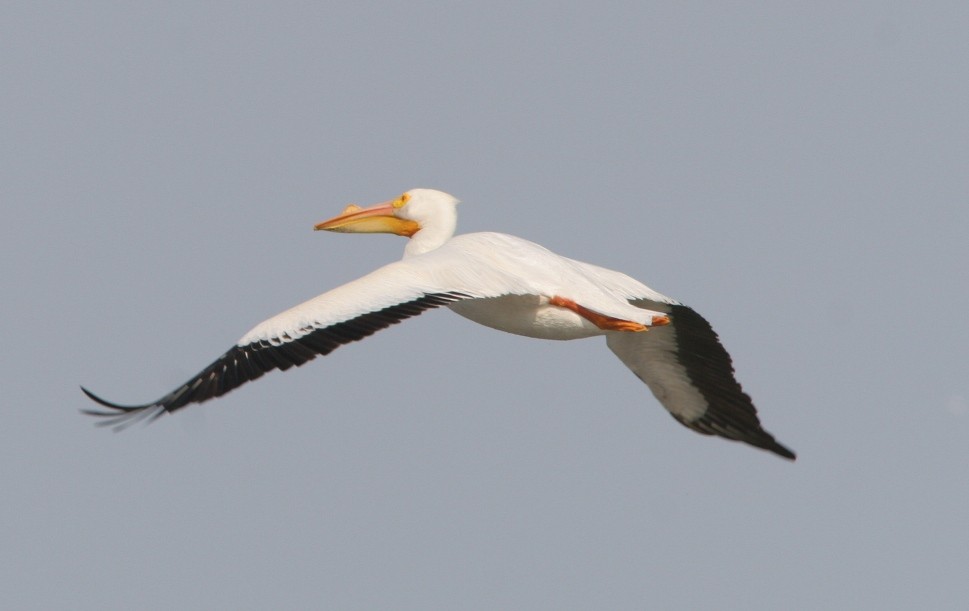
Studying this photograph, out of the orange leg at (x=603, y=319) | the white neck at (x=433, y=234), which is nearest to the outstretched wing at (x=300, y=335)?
the orange leg at (x=603, y=319)

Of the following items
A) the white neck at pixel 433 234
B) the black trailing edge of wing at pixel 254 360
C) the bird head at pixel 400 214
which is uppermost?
the bird head at pixel 400 214

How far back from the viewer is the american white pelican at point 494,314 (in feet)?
28.4

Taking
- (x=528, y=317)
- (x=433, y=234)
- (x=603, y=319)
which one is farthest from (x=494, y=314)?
(x=433, y=234)

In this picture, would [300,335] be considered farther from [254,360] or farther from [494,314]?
[494,314]

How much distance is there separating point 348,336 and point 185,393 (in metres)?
0.95

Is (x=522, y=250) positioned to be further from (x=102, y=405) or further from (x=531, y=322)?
(x=102, y=405)

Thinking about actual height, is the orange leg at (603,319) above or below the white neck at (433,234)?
below

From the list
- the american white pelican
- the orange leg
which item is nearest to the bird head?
the american white pelican

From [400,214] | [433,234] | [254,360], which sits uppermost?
[400,214]

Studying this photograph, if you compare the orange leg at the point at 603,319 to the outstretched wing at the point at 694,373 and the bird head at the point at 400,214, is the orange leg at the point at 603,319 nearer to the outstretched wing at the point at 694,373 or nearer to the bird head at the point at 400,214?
the outstretched wing at the point at 694,373

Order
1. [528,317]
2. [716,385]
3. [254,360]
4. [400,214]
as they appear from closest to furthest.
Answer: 1. [254,360]
2. [528,317]
3. [716,385]
4. [400,214]

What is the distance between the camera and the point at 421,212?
11.0 meters

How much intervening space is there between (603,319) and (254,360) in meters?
2.19

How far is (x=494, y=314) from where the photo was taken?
9.75 m
